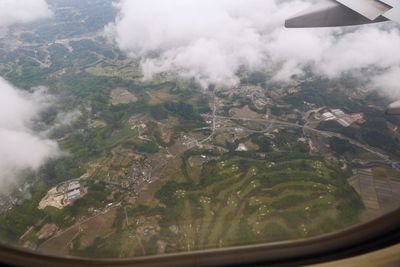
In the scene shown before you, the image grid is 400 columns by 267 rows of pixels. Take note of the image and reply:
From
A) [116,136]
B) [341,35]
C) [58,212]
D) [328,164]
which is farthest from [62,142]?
[341,35]

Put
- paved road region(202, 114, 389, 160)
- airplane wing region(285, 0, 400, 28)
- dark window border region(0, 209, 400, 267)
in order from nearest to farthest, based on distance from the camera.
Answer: dark window border region(0, 209, 400, 267) → airplane wing region(285, 0, 400, 28) → paved road region(202, 114, 389, 160)

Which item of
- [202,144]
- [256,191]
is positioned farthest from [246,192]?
[202,144]

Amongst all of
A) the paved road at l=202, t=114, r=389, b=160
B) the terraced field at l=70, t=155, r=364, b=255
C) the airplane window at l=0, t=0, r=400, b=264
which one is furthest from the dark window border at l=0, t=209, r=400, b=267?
the paved road at l=202, t=114, r=389, b=160

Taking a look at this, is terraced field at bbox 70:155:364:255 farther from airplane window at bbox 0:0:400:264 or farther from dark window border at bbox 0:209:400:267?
dark window border at bbox 0:209:400:267

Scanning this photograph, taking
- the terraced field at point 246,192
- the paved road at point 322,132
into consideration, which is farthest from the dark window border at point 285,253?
the paved road at point 322,132

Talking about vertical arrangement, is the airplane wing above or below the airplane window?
above

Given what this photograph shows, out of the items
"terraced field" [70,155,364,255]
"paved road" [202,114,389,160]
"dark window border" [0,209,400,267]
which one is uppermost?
"dark window border" [0,209,400,267]

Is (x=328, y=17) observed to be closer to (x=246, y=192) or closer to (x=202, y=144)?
(x=246, y=192)

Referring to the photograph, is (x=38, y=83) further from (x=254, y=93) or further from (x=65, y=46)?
(x=254, y=93)

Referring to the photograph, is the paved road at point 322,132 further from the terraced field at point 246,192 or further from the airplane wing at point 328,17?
the airplane wing at point 328,17
